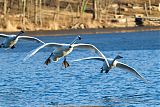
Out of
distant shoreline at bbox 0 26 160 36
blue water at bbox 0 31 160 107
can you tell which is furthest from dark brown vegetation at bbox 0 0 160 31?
blue water at bbox 0 31 160 107

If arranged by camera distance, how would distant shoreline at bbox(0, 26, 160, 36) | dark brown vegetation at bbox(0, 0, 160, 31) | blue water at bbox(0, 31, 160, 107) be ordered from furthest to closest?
dark brown vegetation at bbox(0, 0, 160, 31), distant shoreline at bbox(0, 26, 160, 36), blue water at bbox(0, 31, 160, 107)

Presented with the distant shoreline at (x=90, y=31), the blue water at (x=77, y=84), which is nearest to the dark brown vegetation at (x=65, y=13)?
the distant shoreline at (x=90, y=31)

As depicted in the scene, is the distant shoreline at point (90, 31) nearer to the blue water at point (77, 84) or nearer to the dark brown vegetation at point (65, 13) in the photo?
the dark brown vegetation at point (65, 13)

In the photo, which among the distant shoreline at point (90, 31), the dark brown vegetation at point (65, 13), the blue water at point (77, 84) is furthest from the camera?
the dark brown vegetation at point (65, 13)

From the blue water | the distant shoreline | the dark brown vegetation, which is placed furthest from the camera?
the dark brown vegetation

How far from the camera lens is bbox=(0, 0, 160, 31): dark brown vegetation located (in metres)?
102

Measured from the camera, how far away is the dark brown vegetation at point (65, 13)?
102 m

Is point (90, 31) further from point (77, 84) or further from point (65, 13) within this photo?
point (77, 84)

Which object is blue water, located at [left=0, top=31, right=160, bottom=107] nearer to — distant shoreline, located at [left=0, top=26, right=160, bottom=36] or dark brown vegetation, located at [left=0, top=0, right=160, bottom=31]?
distant shoreline, located at [left=0, top=26, right=160, bottom=36]

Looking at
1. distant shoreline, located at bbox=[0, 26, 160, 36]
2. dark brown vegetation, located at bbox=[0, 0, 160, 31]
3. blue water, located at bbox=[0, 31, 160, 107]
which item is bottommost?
distant shoreline, located at bbox=[0, 26, 160, 36]

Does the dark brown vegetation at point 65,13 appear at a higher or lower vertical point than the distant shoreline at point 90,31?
higher

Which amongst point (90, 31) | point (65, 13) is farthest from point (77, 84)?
point (65, 13)

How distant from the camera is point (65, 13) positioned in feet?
373

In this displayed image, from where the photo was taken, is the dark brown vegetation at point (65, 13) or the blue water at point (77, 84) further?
the dark brown vegetation at point (65, 13)
